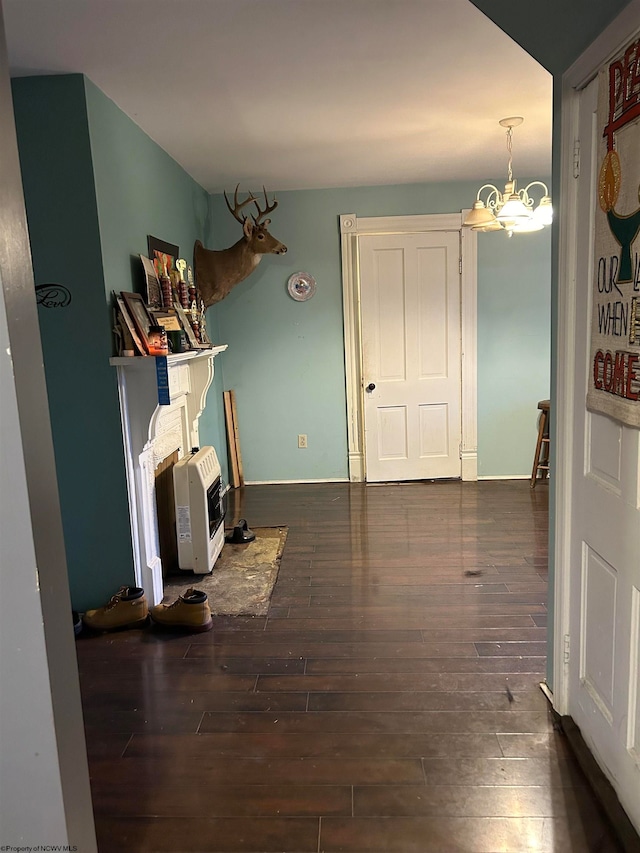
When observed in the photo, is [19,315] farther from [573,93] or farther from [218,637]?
[218,637]

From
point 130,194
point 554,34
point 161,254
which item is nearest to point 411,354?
point 161,254

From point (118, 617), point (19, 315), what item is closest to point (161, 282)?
point (118, 617)

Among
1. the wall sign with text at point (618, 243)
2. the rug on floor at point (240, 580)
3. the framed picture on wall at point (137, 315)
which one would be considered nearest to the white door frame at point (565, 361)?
the wall sign with text at point (618, 243)

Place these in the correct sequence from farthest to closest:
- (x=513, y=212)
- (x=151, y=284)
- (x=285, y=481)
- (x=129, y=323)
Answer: (x=285, y=481)
(x=513, y=212)
(x=151, y=284)
(x=129, y=323)

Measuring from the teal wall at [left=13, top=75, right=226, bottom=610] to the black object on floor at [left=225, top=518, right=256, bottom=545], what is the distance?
1.08m

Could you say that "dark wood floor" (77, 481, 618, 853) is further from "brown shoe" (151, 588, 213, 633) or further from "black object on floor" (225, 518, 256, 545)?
"black object on floor" (225, 518, 256, 545)

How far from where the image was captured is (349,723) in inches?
88.4

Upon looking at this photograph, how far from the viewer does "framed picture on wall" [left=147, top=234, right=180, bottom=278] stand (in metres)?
3.59

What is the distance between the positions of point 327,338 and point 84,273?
2836 mm

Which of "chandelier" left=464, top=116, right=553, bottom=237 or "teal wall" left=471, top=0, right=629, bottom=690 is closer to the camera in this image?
"teal wall" left=471, top=0, right=629, bottom=690

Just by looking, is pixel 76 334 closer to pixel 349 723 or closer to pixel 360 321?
pixel 349 723

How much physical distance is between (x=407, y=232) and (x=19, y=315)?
4610mm

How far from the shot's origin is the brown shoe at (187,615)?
295 centimetres

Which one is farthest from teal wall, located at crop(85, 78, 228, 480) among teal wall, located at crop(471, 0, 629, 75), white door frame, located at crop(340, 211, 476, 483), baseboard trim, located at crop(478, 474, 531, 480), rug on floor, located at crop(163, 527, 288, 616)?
baseboard trim, located at crop(478, 474, 531, 480)
